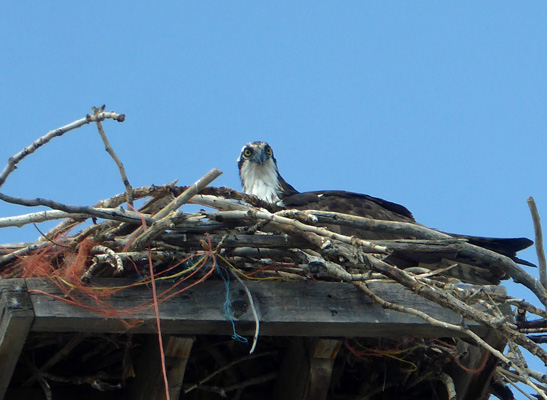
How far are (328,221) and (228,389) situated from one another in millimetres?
1136

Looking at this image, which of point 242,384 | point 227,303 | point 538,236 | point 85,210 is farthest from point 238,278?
point 538,236

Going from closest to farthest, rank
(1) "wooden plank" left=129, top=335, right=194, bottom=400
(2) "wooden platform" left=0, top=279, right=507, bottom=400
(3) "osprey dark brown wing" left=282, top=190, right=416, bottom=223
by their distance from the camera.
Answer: (2) "wooden platform" left=0, top=279, right=507, bottom=400 < (1) "wooden plank" left=129, top=335, right=194, bottom=400 < (3) "osprey dark brown wing" left=282, top=190, right=416, bottom=223

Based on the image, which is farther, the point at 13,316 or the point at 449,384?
the point at 449,384

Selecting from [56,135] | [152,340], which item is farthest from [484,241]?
[56,135]

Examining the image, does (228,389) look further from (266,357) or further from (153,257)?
(153,257)

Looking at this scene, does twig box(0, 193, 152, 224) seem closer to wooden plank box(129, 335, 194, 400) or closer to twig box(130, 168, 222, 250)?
twig box(130, 168, 222, 250)

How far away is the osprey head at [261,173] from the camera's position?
8539 mm

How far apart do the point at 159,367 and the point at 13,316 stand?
2.87ft

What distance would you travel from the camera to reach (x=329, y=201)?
695 centimetres

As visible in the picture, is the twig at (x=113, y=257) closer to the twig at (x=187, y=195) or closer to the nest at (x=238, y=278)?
the nest at (x=238, y=278)

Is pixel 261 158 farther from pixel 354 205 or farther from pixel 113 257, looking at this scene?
pixel 113 257

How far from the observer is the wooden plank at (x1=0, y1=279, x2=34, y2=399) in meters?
4.22

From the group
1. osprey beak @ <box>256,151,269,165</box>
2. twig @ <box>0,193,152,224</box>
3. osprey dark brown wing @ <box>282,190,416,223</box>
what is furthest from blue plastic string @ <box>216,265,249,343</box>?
osprey beak @ <box>256,151,269,165</box>

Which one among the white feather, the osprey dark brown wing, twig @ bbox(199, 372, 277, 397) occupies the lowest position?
twig @ bbox(199, 372, 277, 397)
